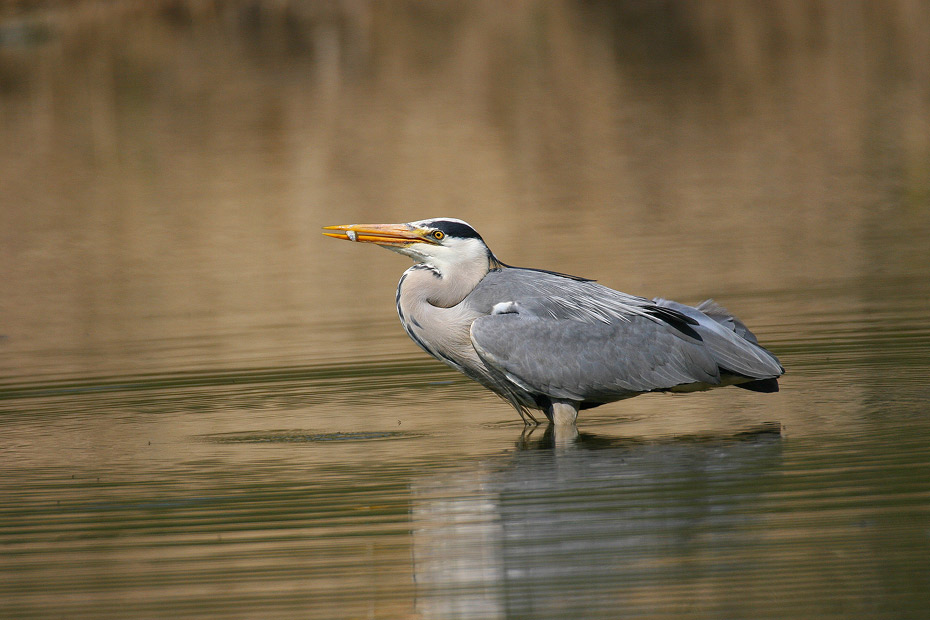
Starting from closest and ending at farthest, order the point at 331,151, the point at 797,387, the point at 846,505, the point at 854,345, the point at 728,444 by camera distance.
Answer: the point at 846,505, the point at 728,444, the point at 797,387, the point at 854,345, the point at 331,151

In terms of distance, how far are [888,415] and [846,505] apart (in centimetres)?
212

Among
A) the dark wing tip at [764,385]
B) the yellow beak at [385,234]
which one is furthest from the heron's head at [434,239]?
the dark wing tip at [764,385]

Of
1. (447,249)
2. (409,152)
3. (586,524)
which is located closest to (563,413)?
(447,249)

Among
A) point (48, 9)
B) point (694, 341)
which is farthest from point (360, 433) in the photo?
point (48, 9)

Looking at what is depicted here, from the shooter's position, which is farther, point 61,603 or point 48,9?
point 48,9

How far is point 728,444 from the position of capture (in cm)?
875

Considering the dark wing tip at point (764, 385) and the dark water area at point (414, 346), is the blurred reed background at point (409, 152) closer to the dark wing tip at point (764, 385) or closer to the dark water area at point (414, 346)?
the dark water area at point (414, 346)

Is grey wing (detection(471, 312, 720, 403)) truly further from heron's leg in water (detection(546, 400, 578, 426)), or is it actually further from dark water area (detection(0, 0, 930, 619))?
dark water area (detection(0, 0, 930, 619))

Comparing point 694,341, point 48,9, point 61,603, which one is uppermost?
point 48,9

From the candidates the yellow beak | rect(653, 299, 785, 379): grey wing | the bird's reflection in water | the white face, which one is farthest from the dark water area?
the yellow beak

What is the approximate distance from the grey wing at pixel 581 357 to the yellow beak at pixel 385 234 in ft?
2.35

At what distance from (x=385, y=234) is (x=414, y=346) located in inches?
128

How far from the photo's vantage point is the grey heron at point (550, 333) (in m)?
9.43

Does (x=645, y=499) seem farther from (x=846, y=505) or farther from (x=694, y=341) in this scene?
(x=694, y=341)
